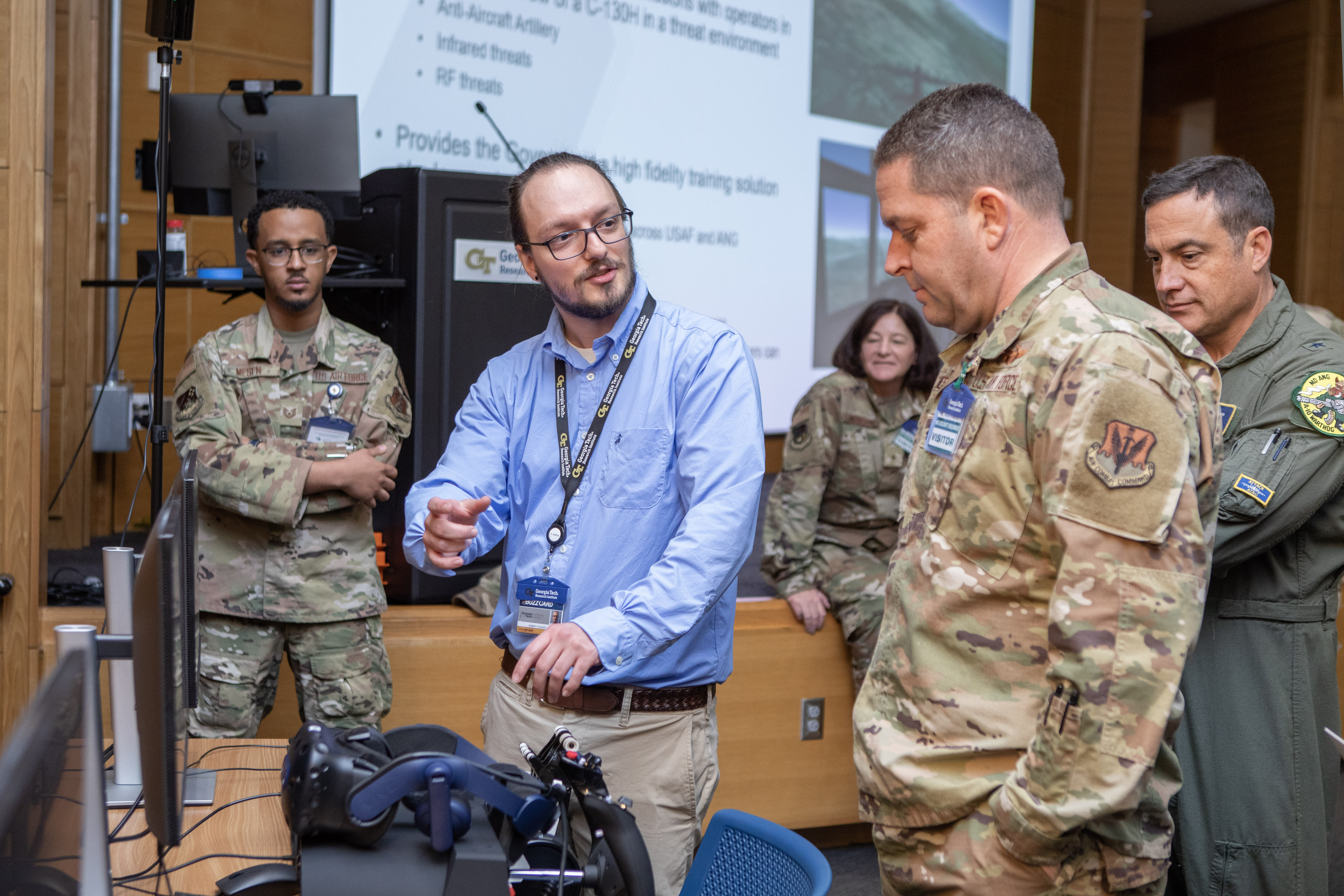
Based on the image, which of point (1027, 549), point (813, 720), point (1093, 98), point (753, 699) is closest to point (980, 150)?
point (1027, 549)

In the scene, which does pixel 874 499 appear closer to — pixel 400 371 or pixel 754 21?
pixel 400 371

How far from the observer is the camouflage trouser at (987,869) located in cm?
106

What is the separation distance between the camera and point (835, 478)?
10.2 feet

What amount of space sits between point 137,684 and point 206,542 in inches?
62.4

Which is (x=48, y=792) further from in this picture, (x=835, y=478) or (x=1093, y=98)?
(x=1093, y=98)

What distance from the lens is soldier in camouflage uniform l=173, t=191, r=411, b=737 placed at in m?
2.42

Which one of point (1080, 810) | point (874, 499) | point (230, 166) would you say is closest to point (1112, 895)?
point (1080, 810)

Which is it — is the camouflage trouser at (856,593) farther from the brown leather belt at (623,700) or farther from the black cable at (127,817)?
the black cable at (127,817)

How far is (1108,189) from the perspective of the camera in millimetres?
6266

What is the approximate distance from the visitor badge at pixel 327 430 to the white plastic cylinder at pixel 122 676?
1.08m

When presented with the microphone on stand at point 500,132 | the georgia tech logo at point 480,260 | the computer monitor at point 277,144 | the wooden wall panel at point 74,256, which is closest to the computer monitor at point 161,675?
the georgia tech logo at point 480,260

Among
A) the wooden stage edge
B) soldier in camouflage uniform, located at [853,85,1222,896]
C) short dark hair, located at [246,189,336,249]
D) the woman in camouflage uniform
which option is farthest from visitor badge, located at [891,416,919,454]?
soldier in camouflage uniform, located at [853,85,1222,896]

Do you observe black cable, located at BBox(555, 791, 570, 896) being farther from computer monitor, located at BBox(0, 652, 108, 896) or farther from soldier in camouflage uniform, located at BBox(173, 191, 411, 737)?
soldier in camouflage uniform, located at BBox(173, 191, 411, 737)

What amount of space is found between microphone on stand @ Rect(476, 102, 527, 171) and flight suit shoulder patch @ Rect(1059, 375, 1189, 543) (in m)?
2.44
